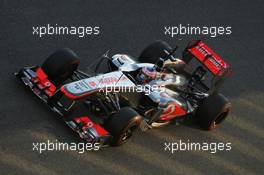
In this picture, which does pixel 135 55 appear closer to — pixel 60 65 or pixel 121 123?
pixel 60 65

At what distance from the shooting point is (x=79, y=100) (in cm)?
831

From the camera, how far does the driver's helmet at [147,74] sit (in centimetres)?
882

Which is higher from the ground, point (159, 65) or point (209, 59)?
point (209, 59)

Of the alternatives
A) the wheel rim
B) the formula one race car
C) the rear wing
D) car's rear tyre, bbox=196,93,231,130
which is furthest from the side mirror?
the wheel rim

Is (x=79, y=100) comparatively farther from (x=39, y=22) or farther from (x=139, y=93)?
(x=39, y=22)

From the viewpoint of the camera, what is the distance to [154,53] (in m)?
9.62

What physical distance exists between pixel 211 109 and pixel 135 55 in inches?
90.7

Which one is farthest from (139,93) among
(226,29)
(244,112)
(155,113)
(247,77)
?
(226,29)

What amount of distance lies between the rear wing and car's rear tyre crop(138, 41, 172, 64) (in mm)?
418

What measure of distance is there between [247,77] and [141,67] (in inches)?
95.0

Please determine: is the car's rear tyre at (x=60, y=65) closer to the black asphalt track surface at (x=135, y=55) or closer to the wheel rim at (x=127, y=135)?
the black asphalt track surface at (x=135, y=55)

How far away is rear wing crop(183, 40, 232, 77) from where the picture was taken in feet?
28.7

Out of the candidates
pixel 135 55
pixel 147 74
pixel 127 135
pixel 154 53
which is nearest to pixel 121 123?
pixel 127 135

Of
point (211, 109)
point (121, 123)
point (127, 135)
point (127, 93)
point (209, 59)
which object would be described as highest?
point (209, 59)
